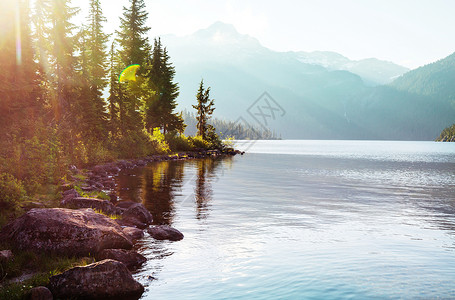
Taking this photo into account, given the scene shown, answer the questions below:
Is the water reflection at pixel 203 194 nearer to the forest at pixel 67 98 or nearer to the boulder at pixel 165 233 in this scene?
the boulder at pixel 165 233

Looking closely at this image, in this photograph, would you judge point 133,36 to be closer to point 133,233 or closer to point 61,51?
point 61,51

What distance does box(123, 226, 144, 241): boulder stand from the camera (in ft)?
48.2

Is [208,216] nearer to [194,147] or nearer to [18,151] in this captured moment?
[18,151]

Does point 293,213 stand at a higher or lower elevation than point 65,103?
lower

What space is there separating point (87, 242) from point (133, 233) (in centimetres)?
310

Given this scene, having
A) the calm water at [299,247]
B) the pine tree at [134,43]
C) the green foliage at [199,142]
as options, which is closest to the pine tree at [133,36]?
the pine tree at [134,43]

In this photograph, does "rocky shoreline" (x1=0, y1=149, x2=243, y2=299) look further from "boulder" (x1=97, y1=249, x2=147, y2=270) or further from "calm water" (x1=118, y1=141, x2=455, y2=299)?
"calm water" (x1=118, y1=141, x2=455, y2=299)

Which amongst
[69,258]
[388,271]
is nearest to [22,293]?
[69,258]

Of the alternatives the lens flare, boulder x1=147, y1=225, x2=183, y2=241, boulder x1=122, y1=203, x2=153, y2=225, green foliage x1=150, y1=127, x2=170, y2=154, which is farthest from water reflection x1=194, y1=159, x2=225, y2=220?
the lens flare

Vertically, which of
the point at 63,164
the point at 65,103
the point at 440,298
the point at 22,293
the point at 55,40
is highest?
the point at 55,40

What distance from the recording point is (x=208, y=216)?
19.9 m

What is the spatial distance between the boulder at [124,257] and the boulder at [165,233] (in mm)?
2809

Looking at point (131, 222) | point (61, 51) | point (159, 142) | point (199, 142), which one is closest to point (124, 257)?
point (131, 222)

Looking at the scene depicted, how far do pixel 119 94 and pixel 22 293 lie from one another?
47.0 metres
